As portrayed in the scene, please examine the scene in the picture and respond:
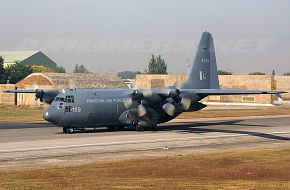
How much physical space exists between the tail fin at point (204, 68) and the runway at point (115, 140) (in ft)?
13.5

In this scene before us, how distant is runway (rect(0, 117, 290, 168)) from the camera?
1117 inches

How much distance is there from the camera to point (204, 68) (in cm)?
4997

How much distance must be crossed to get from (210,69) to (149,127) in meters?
10.8

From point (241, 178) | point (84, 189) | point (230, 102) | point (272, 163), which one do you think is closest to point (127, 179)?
point (84, 189)

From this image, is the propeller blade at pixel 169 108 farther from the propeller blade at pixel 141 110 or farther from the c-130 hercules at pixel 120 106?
the propeller blade at pixel 141 110

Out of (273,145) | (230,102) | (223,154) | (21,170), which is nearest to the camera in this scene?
(21,170)

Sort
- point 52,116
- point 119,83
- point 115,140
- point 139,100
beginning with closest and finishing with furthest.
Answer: point 115,140 < point 52,116 < point 139,100 < point 119,83

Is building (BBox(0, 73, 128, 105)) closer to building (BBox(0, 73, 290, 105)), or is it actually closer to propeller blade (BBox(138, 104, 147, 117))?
building (BBox(0, 73, 290, 105))

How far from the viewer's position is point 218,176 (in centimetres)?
2170

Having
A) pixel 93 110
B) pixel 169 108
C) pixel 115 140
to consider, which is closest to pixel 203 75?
pixel 169 108

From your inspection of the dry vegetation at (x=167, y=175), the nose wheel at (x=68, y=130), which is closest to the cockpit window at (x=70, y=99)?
the nose wheel at (x=68, y=130)

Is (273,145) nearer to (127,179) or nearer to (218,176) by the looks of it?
(218,176)

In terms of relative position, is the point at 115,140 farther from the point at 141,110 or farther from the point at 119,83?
the point at 119,83

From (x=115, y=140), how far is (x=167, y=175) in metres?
14.4
